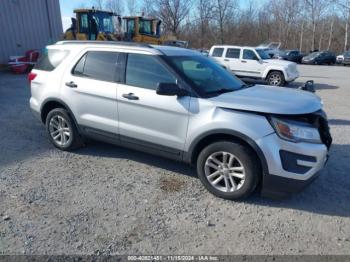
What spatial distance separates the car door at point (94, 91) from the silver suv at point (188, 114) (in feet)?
0.05

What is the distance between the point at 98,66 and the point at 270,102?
99.6 inches

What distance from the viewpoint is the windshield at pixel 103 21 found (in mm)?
18922

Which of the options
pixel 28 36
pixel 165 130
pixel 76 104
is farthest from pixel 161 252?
pixel 28 36

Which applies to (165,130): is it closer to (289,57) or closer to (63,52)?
(63,52)

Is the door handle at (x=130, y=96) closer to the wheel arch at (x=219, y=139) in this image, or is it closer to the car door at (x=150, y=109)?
the car door at (x=150, y=109)

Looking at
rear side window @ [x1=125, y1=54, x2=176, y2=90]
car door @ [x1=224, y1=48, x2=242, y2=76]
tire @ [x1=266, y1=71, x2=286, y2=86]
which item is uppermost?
rear side window @ [x1=125, y1=54, x2=176, y2=90]

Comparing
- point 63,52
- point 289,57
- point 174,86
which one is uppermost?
point 63,52

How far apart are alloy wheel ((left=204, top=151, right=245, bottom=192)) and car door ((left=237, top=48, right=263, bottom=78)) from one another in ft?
37.8

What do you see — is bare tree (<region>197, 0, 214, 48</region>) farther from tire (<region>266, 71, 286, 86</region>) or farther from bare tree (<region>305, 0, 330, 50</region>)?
tire (<region>266, 71, 286, 86</region>)

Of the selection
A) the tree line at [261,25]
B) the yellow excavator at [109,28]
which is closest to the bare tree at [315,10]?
the tree line at [261,25]

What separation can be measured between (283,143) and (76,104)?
3096 millimetres

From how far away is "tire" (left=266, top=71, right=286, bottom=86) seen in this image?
46.4 ft

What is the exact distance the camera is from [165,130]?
13.6 feet

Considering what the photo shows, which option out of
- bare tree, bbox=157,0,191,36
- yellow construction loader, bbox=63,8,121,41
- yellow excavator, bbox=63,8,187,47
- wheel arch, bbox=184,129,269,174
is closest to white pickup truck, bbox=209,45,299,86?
yellow excavator, bbox=63,8,187,47
